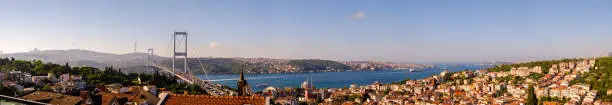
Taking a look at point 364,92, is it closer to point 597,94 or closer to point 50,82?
point 597,94

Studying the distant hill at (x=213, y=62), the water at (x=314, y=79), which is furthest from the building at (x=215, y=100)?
the distant hill at (x=213, y=62)

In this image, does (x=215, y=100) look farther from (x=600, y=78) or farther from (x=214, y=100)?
(x=600, y=78)

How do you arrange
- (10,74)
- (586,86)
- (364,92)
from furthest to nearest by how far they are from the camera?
(364,92), (586,86), (10,74)

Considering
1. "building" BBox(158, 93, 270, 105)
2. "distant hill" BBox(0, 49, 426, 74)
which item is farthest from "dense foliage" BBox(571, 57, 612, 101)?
"distant hill" BBox(0, 49, 426, 74)

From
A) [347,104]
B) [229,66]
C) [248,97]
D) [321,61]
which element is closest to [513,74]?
[347,104]

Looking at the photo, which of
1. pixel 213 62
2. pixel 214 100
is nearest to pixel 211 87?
pixel 214 100

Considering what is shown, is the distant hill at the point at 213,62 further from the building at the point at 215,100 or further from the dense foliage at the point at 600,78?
the building at the point at 215,100

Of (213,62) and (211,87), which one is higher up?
(213,62)

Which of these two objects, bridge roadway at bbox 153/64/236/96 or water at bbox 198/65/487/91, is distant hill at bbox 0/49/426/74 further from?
bridge roadway at bbox 153/64/236/96
